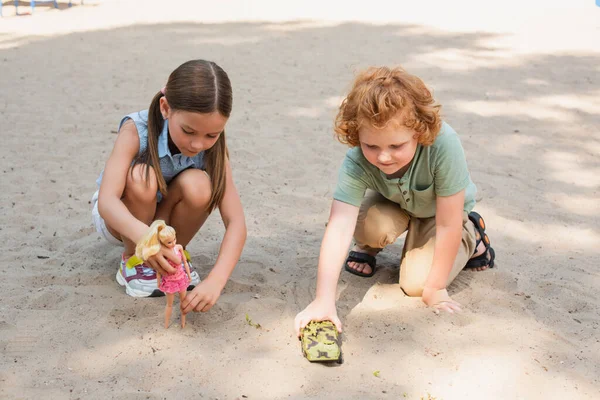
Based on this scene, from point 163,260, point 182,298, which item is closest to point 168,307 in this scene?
point 182,298

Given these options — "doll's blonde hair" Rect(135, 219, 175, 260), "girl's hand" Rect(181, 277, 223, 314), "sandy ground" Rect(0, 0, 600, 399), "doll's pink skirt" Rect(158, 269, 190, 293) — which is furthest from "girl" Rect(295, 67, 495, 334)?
"doll's blonde hair" Rect(135, 219, 175, 260)

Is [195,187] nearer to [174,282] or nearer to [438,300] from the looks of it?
[174,282]

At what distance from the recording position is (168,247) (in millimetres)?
2396

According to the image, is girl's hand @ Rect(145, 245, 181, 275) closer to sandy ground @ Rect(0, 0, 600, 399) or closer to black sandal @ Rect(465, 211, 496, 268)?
sandy ground @ Rect(0, 0, 600, 399)

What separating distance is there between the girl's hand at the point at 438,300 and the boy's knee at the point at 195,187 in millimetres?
955

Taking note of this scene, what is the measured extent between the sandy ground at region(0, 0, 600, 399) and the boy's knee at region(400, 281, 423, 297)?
0.03 metres

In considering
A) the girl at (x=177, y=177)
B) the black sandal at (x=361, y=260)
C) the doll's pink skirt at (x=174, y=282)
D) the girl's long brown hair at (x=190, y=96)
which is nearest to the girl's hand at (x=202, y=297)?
the girl at (x=177, y=177)

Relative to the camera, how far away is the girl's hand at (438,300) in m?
2.87

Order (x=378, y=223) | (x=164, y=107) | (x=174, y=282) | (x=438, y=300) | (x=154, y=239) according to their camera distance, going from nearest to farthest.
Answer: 1. (x=154, y=239)
2. (x=174, y=282)
3. (x=164, y=107)
4. (x=438, y=300)
5. (x=378, y=223)

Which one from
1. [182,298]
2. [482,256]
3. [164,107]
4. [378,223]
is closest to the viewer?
[182,298]

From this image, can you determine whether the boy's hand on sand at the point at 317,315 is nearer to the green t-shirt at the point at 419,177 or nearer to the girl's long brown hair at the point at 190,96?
the green t-shirt at the point at 419,177

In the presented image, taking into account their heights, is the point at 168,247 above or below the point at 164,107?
below

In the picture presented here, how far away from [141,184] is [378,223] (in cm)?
101

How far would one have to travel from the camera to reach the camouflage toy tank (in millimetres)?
2490
